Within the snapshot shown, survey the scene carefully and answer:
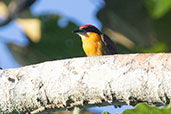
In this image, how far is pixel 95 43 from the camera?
4945 mm

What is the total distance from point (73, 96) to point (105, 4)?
15.1 ft

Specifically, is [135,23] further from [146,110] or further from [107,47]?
[146,110]

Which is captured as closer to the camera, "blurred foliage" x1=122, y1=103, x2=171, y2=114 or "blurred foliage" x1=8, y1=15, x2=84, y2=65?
"blurred foliage" x1=122, y1=103, x2=171, y2=114

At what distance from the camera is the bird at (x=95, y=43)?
490 cm

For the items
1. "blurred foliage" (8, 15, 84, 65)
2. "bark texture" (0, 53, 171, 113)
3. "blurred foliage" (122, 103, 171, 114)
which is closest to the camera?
"blurred foliage" (122, 103, 171, 114)

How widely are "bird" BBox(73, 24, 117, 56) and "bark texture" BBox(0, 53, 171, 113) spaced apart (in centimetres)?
191

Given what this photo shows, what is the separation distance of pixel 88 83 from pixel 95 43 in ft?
7.44

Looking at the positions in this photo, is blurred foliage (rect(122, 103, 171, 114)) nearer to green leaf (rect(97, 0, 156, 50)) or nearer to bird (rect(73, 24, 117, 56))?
bird (rect(73, 24, 117, 56))

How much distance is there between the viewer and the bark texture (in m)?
2.50

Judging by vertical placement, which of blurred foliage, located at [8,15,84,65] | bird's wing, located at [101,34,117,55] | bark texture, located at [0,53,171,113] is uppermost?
blurred foliage, located at [8,15,84,65]

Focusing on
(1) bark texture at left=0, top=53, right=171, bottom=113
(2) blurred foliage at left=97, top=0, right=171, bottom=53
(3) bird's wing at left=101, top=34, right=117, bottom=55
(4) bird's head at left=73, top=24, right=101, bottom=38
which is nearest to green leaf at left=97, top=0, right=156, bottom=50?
(2) blurred foliage at left=97, top=0, right=171, bottom=53

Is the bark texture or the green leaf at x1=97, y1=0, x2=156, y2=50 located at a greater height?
the green leaf at x1=97, y1=0, x2=156, y2=50

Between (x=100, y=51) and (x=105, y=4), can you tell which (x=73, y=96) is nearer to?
(x=100, y=51)

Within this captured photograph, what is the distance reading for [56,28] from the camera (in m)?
6.92
